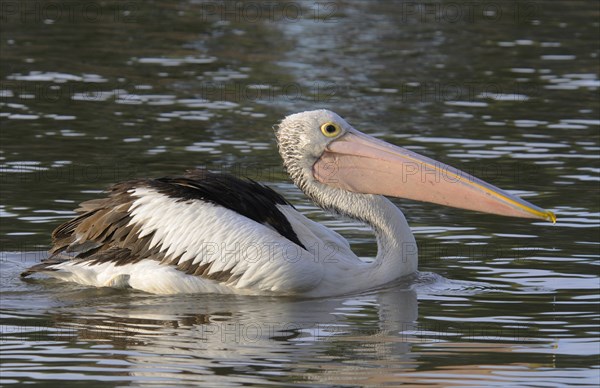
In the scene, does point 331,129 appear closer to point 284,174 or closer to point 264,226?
point 264,226

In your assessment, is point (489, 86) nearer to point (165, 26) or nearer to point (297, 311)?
point (165, 26)

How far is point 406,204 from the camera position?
11.1 meters

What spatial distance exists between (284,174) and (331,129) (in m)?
2.74

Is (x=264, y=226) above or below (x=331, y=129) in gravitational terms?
below

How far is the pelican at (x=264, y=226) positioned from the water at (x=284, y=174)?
0.47 feet

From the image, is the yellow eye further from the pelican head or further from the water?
the water

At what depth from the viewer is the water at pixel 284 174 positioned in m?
7.13

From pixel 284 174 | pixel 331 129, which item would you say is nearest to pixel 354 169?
pixel 331 129

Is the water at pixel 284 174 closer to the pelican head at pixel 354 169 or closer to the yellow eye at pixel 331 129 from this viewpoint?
the pelican head at pixel 354 169

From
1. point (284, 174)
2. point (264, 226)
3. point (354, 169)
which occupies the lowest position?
point (284, 174)

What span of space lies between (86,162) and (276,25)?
8046 millimetres

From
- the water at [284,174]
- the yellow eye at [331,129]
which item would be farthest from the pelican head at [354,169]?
the water at [284,174]

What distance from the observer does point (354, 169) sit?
29.6 ft

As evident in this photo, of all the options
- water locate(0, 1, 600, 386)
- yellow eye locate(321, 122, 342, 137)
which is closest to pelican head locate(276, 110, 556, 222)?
yellow eye locate(321, 122, 342, 137)
